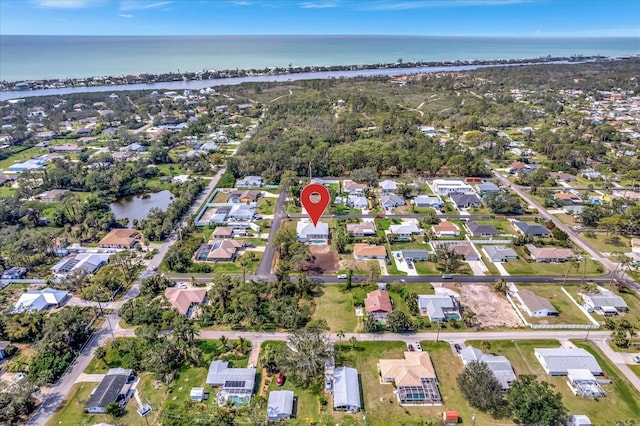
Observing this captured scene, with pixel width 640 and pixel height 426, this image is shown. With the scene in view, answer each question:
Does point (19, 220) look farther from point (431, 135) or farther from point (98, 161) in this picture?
point (431, 135)

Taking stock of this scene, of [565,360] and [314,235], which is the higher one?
[314,235]

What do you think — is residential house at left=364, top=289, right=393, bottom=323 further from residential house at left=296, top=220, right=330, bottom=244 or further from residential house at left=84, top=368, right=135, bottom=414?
residential house at left=84, top=368, right=135, bottom=414

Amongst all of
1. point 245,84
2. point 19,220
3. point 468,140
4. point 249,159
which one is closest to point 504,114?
point 468,140

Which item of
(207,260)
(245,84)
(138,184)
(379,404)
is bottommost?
(379,404)

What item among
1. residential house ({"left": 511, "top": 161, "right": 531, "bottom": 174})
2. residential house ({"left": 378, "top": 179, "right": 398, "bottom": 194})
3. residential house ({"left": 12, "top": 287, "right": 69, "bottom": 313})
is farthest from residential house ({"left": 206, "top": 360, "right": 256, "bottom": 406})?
residential house ({"left": 511, "top": 161, "right": 531, "bottom": 174})

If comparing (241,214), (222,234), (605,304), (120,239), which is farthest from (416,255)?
(120,239)

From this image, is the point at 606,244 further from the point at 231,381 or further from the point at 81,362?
the point at 81,362
